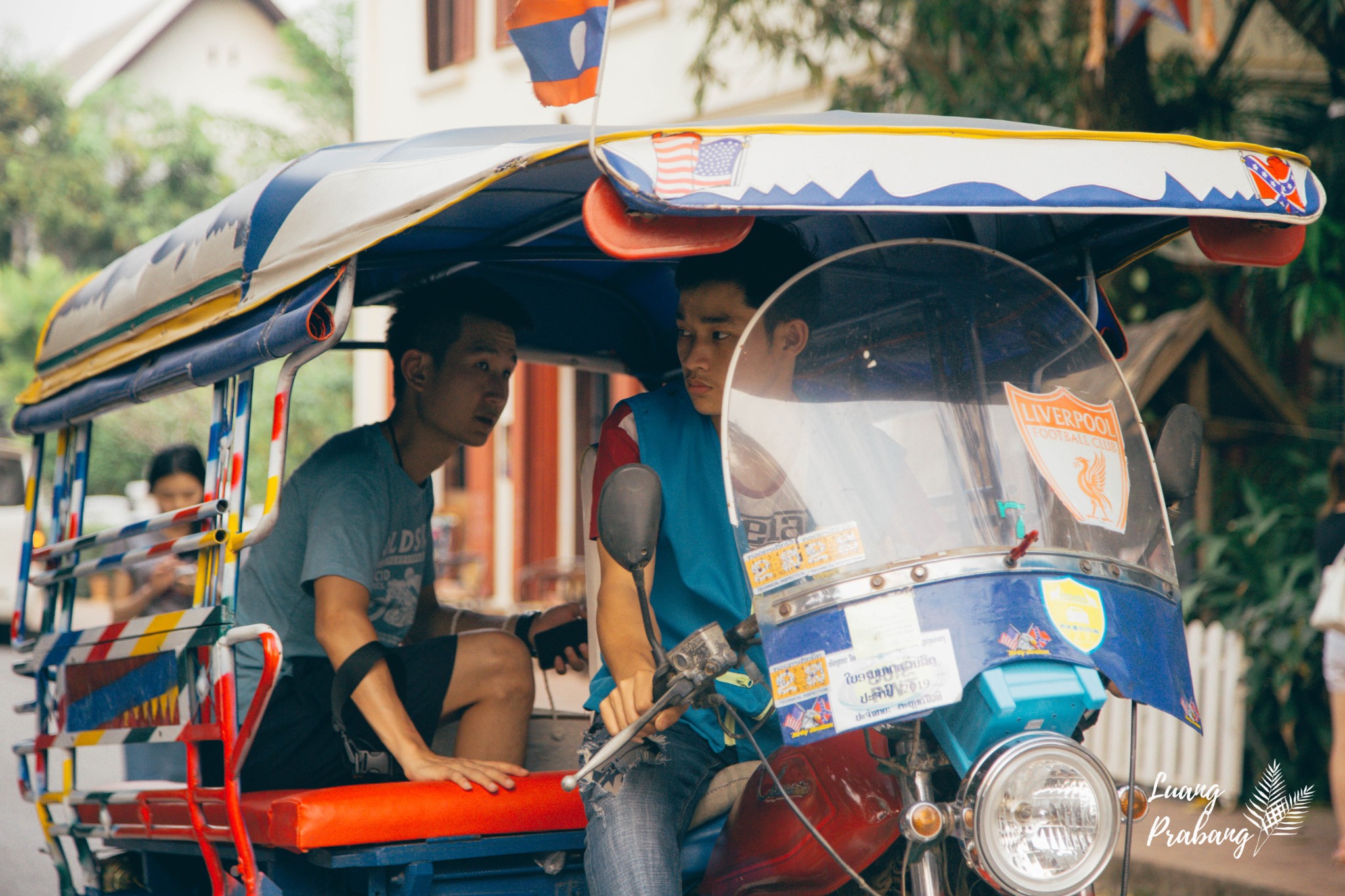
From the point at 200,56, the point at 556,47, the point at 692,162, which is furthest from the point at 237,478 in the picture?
the point at 200,56

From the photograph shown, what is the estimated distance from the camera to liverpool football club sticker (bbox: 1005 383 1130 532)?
234 centimetres

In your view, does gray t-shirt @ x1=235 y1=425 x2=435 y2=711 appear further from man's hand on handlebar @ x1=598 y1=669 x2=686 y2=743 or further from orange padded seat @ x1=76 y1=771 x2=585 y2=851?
man's hand on handlebar @ x1=598 y1=669 x2=686 y2=743

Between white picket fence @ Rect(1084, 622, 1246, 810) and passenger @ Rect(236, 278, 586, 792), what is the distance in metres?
4.36

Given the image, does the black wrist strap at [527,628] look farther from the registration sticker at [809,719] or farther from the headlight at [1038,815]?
the headlight at [1038,815]

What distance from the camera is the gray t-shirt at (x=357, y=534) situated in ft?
10.9

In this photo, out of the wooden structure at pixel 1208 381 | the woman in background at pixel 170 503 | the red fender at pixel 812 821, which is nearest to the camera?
the red fender at pixel 812 821

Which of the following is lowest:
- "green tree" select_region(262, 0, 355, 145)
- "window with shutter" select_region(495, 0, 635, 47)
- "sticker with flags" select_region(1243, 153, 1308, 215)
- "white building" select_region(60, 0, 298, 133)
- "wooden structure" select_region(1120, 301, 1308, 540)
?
"sticker with flags" select_region(1243, 153, 1308, 215)

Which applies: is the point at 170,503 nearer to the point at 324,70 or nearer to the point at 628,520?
the point at 628,520

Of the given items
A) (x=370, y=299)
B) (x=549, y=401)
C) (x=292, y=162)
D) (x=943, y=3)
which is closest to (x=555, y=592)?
(x=549, y=401)

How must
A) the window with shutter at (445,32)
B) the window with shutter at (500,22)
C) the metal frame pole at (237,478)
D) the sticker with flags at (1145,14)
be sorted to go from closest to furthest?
the metal frame pole at (237,478) < the sticker with flags at (1145,14) < the window with shutter at (500,22) < the window with shutter at (445,32)

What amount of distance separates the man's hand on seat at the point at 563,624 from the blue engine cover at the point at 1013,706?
2044mm

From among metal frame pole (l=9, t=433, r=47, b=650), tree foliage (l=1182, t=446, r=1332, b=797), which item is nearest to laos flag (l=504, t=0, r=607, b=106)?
metal frame pole (l=9, t=433, r=47, b=650)

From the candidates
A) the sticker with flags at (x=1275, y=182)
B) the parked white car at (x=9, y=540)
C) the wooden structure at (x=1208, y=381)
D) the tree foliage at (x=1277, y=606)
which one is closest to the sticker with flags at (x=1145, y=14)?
the wooden structure at (x=1208, y=381)

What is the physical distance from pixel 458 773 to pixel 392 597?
0.78 m
